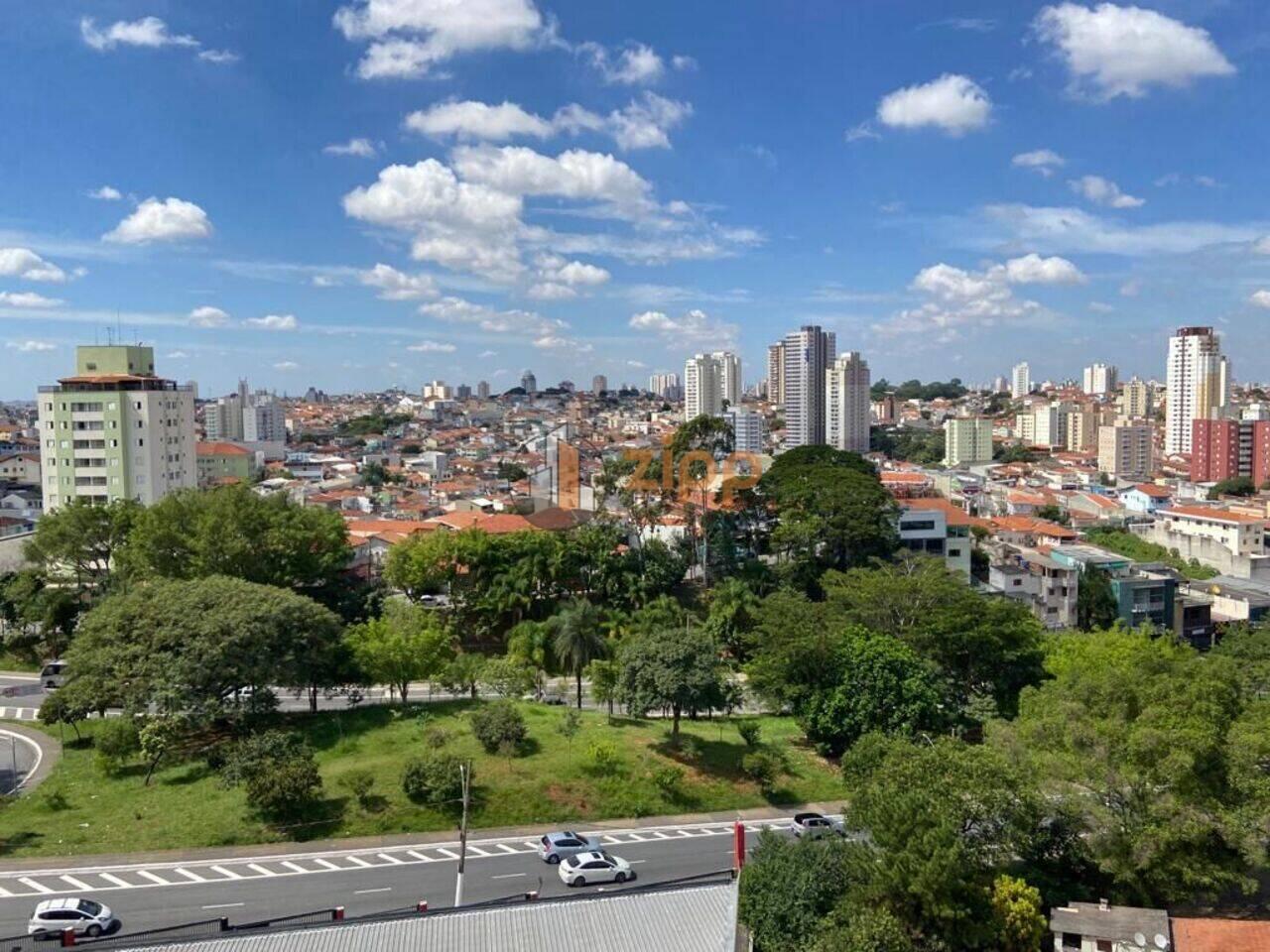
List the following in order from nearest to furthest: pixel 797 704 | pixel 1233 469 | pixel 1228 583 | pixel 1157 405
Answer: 1. pixel 797 704
2. pixel 1228 583
3. pixel 1233 469
4. pixel 1157 405

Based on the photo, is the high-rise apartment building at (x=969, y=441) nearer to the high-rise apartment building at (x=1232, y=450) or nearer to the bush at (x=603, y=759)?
the high-rise apartment building at (x=1232, y=450)

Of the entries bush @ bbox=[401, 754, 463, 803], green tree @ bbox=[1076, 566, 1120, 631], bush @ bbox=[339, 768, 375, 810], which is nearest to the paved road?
bush @ bbox=[401, 754, 463, 803]

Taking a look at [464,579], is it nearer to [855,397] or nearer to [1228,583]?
[1228,583]

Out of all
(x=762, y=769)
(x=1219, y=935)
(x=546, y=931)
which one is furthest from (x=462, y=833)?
(x=1219, y=935)

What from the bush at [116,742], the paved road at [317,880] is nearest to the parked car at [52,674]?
the bush at [116,742]

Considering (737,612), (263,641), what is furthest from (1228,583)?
(263,641)

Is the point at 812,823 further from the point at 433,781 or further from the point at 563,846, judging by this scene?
the point at 433,781

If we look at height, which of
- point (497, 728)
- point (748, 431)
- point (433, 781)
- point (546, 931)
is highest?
point (748, 431)
